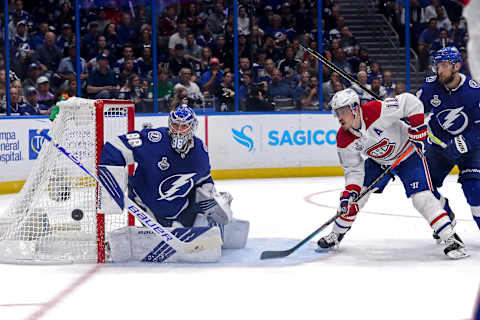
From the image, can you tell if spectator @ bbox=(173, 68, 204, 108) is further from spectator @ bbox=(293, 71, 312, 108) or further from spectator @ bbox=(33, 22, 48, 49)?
spectator @ bbox=(33, 22, 48, 49)

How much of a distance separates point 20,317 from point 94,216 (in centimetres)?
108

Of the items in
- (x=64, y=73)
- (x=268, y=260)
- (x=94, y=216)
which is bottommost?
(x=268, y=260)

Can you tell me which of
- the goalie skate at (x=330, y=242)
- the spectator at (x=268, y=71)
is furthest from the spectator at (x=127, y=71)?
the goalie skate at (x=330, y=242)

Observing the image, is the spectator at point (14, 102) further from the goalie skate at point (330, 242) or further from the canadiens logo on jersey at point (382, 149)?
the canadiens logo on jersey at point (382, 149)

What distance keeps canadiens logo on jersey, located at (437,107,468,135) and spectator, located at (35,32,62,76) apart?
5030mm

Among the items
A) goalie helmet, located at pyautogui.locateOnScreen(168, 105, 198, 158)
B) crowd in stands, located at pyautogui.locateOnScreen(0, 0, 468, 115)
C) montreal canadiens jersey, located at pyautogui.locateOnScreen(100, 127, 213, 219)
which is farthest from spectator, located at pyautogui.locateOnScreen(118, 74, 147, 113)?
goalie helmet, located at pyautogui.locateOnScreen(168, 105, 198, 158)

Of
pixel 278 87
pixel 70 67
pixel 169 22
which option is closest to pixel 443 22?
pixel 278 87

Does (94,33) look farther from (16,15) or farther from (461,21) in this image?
(461,21)

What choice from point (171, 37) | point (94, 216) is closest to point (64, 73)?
point (171, 37)

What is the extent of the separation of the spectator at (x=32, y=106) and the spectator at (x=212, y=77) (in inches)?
Result: 72.1

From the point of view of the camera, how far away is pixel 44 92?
25.7ft

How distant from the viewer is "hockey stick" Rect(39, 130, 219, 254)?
365 centimetres

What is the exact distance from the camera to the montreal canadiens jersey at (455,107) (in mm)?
4121

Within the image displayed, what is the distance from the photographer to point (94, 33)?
27.4 feet
